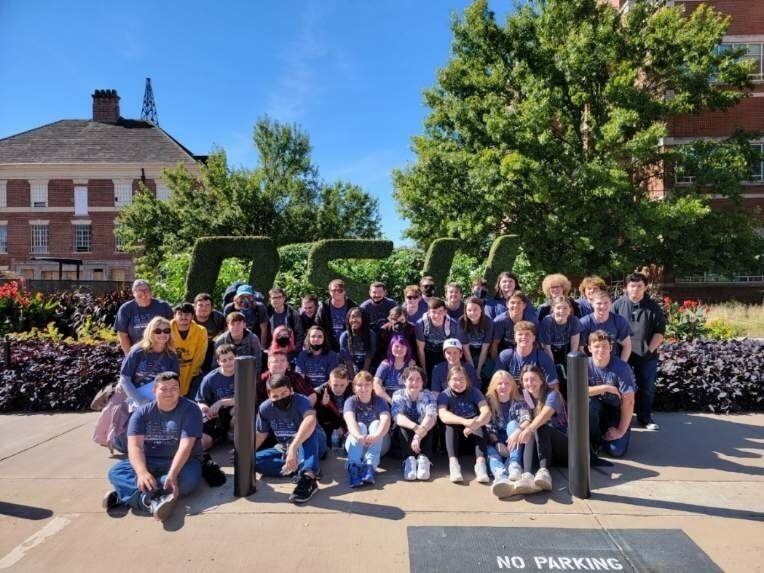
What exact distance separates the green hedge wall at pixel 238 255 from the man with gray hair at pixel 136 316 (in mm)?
3542

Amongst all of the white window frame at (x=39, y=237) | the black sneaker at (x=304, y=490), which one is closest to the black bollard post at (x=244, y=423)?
the black sneaker at (x=304, y=490)

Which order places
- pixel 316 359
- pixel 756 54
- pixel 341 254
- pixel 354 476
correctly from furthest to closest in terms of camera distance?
pixel 756 54 → pixel 341 254 → pixel 316 359 → pixel 354 476

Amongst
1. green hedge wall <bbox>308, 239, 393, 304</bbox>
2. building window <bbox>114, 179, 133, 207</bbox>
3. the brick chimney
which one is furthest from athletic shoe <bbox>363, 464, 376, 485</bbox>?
the brick chimney

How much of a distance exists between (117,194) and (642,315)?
38523 mm

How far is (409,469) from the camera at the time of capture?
4.34m

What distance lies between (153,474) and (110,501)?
324 millimetres

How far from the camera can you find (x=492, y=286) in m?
9.81

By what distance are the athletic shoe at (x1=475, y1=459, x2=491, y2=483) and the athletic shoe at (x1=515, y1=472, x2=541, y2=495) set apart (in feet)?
1.08

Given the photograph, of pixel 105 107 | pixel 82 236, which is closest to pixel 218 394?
pixel 82 236

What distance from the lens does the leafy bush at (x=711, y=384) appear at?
250 inches

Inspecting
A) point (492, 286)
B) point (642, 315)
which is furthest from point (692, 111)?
point (642, 315)

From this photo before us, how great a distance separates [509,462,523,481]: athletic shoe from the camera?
4012 millimetres

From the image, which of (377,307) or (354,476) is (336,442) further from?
(377,307)

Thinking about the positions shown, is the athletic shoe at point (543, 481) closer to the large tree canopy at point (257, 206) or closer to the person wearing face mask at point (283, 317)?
the person wearing face mask at point (283, 317)
